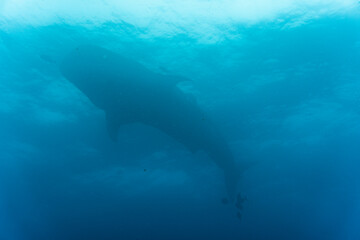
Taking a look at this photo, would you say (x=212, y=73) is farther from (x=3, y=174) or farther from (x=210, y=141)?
(x=3, y=174)

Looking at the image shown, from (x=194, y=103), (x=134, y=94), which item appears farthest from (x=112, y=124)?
(x=194, y=103)

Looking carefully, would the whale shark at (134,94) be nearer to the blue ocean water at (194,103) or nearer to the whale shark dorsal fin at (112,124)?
the whale shark dorsal fin at (112,124)

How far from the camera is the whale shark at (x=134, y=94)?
966 cm

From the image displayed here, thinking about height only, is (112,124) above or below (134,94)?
below

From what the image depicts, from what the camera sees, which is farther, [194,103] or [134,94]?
[194,103]

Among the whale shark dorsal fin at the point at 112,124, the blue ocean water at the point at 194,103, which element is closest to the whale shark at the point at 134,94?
the whale shark dorsal fin at the point at 112,124

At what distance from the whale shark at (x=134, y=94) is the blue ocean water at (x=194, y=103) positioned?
729 millimetres

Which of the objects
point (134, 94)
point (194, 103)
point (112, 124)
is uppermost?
point (194, 103)

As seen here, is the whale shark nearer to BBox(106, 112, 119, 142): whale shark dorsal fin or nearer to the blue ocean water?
BBox(106, 112, 119, 142): whale shark dorsal fin

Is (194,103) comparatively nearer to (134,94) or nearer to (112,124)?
(134,94)

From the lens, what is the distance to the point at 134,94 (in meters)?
11.2

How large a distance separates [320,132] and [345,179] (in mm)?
20321

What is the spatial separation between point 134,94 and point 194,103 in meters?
3.08

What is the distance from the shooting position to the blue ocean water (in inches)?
443
